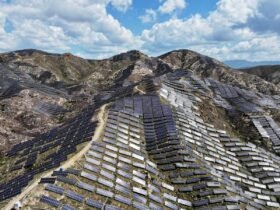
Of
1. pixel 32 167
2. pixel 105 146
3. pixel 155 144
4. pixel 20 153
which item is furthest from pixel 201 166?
pixel 20 153

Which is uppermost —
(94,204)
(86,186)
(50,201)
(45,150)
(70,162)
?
(45,150)

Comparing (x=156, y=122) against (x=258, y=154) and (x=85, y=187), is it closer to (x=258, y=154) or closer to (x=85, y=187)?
(x=258, y=154)

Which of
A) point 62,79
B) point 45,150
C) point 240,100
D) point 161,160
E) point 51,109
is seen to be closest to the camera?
point 161,160

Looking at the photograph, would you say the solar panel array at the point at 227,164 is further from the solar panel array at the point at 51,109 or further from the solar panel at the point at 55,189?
the solar panel array at the point at 51,109

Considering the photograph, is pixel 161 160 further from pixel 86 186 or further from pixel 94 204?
pixel 94 204

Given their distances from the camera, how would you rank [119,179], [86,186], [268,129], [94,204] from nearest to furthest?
[94,204], [86,186], [119,179], [268,129]

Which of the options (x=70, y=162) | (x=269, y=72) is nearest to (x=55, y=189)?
(x=70, y=162)

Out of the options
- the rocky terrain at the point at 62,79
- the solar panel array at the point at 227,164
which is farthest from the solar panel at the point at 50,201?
the rocky terrain at the point at 62,79
